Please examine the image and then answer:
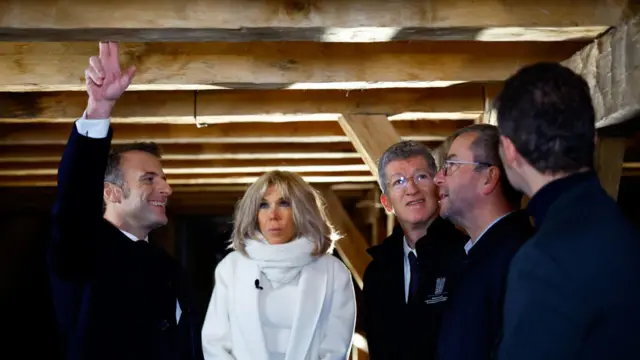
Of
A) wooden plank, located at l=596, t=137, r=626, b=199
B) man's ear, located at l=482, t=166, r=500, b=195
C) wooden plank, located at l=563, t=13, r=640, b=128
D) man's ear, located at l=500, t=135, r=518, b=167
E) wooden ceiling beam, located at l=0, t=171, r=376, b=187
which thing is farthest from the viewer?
wooden ceiling beam, located at l=0, t=171, r=376, b=187

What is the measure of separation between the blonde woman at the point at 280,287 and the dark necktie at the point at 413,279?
32 centimetres

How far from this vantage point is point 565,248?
1.60 meters

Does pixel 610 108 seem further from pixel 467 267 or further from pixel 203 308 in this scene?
pixel 203 308

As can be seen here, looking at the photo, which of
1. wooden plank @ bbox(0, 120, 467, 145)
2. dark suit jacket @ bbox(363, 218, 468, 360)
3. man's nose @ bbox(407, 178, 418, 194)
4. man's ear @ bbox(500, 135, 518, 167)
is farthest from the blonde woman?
wooden plank @ bbox(0, 120, 467, 145)

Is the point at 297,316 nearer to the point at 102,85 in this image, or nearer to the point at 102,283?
the point at 102,283

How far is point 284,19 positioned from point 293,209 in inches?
31.8

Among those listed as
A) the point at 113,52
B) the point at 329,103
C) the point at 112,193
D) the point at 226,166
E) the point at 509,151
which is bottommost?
the point at 112,193

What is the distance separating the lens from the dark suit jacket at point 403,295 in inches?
110

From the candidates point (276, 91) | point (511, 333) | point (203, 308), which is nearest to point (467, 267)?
point (511, 333)

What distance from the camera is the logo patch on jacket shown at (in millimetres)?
2726

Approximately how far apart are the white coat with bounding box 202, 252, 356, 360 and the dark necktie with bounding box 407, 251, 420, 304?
1.04 feet

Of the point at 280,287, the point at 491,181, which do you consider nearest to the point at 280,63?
the point at 280,287

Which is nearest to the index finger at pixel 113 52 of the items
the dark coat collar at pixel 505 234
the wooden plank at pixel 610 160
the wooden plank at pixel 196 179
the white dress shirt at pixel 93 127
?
the white dress shirt at pixel 93 127

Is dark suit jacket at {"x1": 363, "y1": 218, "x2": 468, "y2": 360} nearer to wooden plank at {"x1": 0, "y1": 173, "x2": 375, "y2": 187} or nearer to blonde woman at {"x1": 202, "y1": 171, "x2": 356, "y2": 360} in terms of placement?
blonde woman at {"x1": 202, "y1": 171, "x2": 356, "y2": 360}
